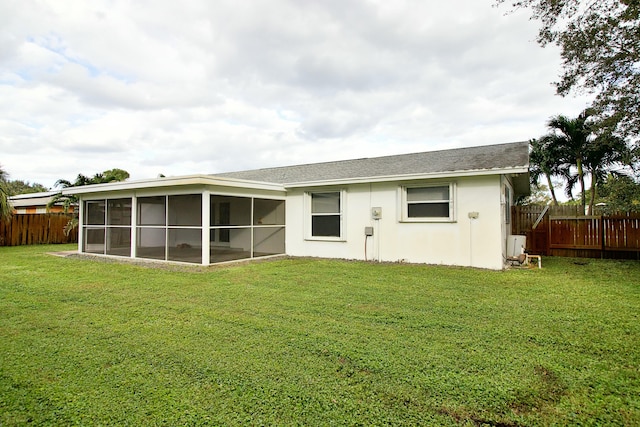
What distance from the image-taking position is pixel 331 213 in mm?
10578

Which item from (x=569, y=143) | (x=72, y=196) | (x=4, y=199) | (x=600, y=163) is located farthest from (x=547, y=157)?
(x=4, y=199)

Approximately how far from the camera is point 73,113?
1390 cm

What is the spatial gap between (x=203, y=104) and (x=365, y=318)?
42.5ft

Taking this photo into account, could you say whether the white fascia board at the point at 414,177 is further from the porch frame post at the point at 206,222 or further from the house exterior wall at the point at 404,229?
the porch frame post at the point at 206,222

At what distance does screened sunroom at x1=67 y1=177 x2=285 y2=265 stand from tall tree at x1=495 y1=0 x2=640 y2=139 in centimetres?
888

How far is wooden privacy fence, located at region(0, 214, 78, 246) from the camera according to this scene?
1482cm

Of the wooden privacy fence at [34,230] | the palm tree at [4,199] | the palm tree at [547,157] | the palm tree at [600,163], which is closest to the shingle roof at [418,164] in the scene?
the palm tree at [600,163]

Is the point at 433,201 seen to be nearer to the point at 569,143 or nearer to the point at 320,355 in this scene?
the point at 320,355

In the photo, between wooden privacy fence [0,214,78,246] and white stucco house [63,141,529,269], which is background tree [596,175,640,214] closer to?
white stucco house [63,141,529,269]

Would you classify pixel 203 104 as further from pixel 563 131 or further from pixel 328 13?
pixel 563 131

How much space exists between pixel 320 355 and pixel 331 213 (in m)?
7.60

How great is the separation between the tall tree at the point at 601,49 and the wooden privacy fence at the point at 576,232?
2.76 meters

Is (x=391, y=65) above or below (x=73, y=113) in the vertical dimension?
above

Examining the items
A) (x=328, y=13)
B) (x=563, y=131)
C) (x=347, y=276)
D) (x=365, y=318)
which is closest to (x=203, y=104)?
(x=328, y=13)
